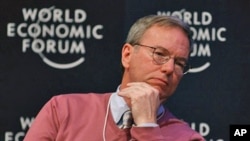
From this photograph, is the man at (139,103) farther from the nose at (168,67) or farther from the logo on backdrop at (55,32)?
the logo on backdrop at (55,32)

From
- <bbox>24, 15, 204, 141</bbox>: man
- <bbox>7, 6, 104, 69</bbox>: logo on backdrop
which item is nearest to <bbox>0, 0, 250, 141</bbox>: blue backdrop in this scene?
<bbox>7, 6, 104, 69</bbox>: logo on backdrop

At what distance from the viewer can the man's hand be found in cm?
233

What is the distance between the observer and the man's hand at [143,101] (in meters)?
2.33

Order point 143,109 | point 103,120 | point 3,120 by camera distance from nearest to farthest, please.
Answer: point 143,109 < point 103,120 < point 3,120

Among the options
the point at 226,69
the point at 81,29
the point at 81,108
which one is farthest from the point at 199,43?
the point at 81,108

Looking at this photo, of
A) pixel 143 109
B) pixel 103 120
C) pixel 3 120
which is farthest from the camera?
pixel 3 120

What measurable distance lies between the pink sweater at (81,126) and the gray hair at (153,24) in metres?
0.28

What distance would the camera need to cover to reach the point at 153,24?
2.46 m

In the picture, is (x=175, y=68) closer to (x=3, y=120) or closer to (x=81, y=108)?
(x=81, y=108)

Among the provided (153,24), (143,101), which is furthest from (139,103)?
(153,24)

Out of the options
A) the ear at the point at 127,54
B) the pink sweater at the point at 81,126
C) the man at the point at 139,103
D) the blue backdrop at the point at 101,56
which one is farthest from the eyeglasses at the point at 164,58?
the blue backdrop at the point at 101,56

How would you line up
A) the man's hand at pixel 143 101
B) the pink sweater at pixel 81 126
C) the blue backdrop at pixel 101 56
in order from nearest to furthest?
the man's hand at pixel 143 101
the pink sweater at pixel 81 126
the blue backdrop at pixel 101 56

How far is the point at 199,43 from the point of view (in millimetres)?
3752

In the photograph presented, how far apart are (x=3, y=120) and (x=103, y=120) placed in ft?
4.37
